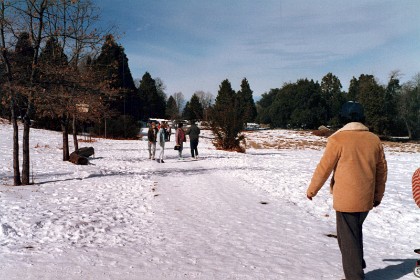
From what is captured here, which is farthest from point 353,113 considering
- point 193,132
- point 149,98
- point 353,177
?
point 149,98

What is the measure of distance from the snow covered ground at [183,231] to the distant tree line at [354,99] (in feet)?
119

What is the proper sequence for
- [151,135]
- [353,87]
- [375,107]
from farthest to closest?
[353,87] < [375,107] < [151,135]

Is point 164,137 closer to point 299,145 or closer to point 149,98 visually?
point 299,145

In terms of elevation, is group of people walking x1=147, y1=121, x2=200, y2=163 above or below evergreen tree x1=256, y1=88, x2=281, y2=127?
below

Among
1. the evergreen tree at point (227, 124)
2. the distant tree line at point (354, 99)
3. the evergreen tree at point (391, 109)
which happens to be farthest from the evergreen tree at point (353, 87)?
the evergreen tree at point (227, 124)

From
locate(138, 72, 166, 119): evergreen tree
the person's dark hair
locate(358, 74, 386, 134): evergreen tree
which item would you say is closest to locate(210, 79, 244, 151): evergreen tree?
the person's dark hair

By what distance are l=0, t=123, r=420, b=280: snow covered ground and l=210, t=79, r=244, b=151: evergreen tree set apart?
43.6 feet

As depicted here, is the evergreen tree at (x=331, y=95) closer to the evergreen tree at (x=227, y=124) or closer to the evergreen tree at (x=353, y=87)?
the evergreen tree at (x=353, y=87)

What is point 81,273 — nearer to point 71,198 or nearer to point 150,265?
point 150,265

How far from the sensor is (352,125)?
377cm

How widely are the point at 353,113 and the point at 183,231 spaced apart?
3492 mm

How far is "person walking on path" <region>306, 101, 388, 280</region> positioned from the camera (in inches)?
144

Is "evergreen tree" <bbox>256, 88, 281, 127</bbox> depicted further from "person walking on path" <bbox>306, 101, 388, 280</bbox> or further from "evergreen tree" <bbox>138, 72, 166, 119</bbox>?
"person walking on path" <bbox>306, 101, 388, 280</bbox>

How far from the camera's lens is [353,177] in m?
3.67
